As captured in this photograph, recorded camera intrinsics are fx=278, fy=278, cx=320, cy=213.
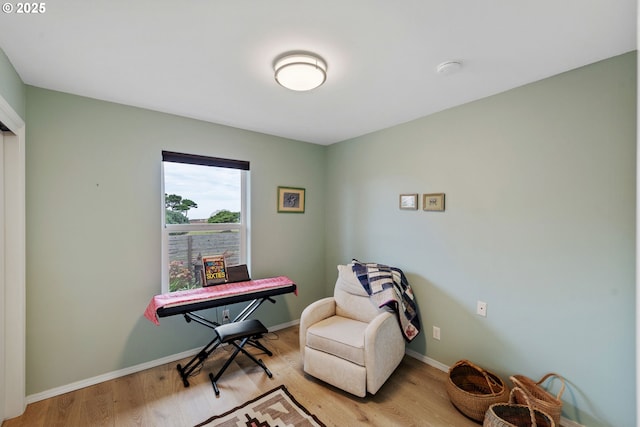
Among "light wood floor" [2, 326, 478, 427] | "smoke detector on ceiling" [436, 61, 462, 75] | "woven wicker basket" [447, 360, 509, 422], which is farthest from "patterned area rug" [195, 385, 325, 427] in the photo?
"smoke detector on ceiling" [436, 61, 462, 75]

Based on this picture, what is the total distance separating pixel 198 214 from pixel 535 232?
2.94 meters

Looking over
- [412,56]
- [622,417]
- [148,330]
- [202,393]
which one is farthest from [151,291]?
[622,417]

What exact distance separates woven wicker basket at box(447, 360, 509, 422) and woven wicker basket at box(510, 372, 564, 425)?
122 millimetres

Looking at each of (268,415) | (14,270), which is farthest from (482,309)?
(14,270)

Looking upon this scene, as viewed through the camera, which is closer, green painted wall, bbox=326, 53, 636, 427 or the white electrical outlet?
green painted wall, bbox=326, 53, 636, 427

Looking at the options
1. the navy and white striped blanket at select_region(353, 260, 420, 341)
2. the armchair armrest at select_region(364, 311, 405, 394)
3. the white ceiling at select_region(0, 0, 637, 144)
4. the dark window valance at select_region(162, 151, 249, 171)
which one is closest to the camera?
the white ceiling at select_region(0, 0, 637, 144)

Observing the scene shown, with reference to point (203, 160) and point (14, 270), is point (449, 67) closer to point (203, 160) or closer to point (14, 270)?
point (203, 160)

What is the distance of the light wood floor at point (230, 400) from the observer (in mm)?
1917

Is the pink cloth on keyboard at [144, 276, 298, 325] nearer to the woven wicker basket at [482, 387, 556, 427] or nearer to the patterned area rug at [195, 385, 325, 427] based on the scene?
the patterned area rug at [195, 385, 325, 427]

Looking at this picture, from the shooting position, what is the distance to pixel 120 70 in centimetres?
184

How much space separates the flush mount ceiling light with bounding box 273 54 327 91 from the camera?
166 cm

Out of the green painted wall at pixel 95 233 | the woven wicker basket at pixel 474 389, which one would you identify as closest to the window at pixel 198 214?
Result: the green painted wall at pixel 95 233

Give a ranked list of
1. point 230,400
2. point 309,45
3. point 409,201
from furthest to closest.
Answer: point 409,201 < point 230,400 < point 309,45

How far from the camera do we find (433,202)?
8.46 feet
